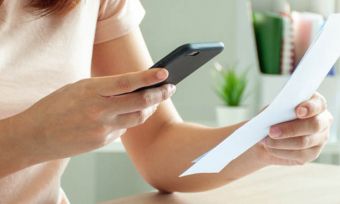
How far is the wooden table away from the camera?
1.03m

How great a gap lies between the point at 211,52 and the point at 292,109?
16 cm

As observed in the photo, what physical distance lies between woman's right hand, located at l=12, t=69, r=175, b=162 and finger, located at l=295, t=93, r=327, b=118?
0.70 feet

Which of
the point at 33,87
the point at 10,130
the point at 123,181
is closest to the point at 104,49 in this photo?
the point at 33,87

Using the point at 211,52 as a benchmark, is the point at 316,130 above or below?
below

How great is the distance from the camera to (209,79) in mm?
1983

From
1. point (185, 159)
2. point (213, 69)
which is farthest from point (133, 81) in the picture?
point (213, 69)

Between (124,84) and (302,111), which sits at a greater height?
(124,84)

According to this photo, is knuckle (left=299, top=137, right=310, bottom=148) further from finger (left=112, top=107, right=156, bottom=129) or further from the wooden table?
finger (left=112, top=107, right=156, bottom=129)

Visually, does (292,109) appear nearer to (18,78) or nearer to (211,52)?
(211,52)

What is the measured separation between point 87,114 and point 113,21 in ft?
1.22

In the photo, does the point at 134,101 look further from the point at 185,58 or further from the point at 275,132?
the point at 275,132

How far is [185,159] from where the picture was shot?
109 centimetres

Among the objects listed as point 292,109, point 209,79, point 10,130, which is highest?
point 10,130

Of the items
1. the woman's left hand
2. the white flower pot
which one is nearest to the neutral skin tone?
the woman's left hand
